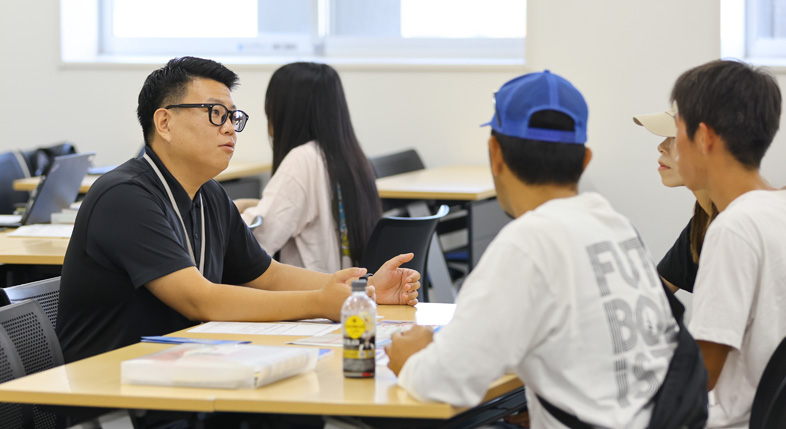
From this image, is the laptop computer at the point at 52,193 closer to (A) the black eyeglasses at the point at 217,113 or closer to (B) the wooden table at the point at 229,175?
(B) the wooden table at the point at 229,175

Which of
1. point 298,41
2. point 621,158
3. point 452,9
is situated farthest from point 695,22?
point 298,41

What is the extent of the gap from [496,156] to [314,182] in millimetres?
1986

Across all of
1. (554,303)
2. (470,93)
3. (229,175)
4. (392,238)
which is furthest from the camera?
(470,93)

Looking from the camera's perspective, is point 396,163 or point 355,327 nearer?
point 355,327

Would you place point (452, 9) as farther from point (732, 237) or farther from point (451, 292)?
point (732, 237)

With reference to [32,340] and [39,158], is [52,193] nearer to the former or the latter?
[39,158]

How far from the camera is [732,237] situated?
1.79m

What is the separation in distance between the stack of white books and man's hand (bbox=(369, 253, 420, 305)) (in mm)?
722

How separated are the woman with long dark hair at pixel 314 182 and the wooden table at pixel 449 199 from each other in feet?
2.78

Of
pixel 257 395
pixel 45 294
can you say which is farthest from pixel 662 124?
pixel 45 294

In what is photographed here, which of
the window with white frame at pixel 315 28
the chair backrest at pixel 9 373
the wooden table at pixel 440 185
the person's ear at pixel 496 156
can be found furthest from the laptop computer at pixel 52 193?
the person's ear at pixel 496 156

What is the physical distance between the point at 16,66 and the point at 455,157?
2.97 m

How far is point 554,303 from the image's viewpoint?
1509 mm

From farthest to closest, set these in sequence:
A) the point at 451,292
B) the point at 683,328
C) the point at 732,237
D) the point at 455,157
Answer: the point at 455,157, the point at 451,292, the point at 732,237, the point at 683,328
